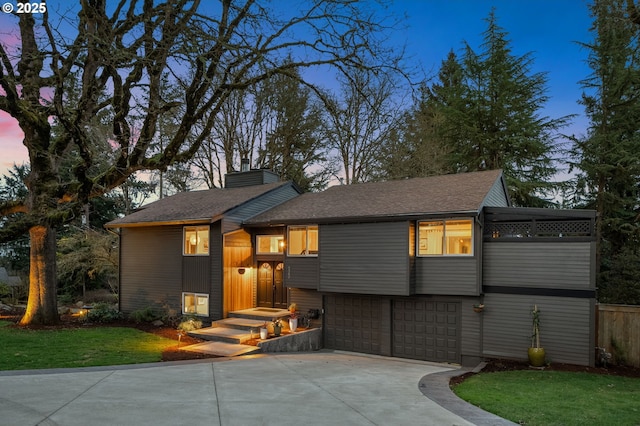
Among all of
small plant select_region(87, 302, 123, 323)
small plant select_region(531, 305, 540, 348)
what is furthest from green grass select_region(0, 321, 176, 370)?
small plant select_region(531, 305, 540, 348)

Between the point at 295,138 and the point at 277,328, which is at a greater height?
the point at 295,138

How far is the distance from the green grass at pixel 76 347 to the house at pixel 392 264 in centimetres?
315

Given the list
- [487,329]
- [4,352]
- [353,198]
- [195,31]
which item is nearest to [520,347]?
[487,329]

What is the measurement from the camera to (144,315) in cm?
1633

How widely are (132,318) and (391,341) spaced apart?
9.96 m

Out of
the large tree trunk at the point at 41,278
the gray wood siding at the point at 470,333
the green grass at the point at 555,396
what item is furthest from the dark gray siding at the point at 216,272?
the green grass at the point at 555,396

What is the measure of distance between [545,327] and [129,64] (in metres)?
12.6

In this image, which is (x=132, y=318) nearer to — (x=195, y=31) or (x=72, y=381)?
(x=72, y=381)

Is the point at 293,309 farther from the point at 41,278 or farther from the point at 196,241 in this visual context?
the point at 41,278

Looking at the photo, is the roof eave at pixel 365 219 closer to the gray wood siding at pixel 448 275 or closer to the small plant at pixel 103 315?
the gray wood siding at pixel 448 275

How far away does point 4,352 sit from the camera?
32.9 feet

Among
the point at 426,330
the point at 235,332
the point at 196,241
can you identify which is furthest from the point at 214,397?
the point at 196,241

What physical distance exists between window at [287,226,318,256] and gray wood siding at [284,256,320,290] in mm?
251

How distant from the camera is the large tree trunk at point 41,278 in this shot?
14.3m
